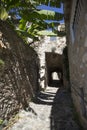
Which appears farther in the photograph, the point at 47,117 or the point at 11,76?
the point at 47,117

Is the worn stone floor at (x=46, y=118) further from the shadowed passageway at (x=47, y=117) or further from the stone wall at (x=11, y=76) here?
the stone wall at (x=11, y=76)

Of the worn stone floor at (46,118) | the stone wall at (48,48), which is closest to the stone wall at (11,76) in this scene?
the worn stone floor at (46,118)

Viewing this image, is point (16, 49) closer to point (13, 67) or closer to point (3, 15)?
point (13, 67)

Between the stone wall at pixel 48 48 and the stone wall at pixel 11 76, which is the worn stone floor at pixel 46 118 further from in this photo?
the stone wall at pixel 48 48

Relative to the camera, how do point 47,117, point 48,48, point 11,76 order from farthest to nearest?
point 48,48
point 47,117
point 11,76

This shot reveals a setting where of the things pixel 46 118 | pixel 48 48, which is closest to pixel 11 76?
pixel 46 118

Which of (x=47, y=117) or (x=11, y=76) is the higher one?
(x=11, y=76)

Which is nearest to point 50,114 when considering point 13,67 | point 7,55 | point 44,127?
point 44,127

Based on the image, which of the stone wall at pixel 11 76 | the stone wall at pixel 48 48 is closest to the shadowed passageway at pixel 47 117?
the stone wall at pixel 11 76

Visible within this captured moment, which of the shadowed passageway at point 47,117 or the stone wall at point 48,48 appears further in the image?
the stone wall at point 48,48

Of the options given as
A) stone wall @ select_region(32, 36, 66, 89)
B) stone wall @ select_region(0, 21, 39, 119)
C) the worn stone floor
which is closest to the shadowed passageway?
the worn stone floor

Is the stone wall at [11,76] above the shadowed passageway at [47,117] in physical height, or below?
above

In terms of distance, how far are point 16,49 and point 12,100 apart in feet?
6.64

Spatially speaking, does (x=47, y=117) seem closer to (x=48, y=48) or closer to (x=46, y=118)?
(x=46, y=118)
